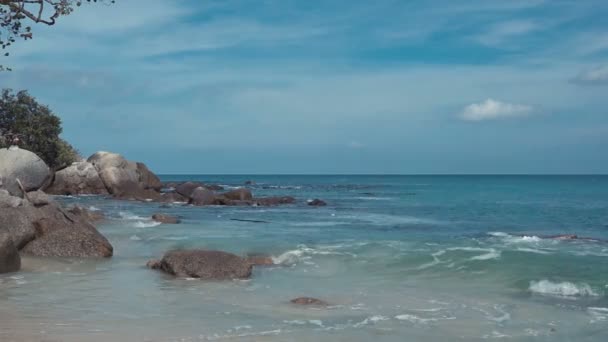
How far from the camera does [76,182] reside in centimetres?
5000

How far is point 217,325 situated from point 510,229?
2222 centimetres

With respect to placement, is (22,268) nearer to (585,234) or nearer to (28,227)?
(28,227)

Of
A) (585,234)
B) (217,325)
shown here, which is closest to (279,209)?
(585,234)

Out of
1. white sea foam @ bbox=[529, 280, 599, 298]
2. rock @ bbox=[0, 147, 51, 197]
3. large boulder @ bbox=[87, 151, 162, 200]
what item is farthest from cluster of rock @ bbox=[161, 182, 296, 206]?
white sea foam @ bbox=[529, 280, 599, 298]

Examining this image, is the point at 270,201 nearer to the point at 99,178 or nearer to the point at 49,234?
the point at 99,178

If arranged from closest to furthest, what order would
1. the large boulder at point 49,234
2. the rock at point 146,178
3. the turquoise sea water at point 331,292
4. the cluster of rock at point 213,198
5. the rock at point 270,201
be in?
the turquoise sea water at point 331,292 < the large boulder at point 49,234 < the cluster of rock at point 213,198 < the rock at point 270,201 < the rock at point 146,178

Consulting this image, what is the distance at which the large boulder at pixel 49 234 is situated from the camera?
53.5ft

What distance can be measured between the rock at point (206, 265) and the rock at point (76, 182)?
1476 inches

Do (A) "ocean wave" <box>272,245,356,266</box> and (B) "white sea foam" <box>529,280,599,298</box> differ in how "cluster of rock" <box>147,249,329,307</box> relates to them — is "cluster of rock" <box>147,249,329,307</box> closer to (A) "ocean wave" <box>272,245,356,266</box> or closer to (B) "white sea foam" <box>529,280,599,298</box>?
(A) "ocean wave" <box>272,245,356,266</box>

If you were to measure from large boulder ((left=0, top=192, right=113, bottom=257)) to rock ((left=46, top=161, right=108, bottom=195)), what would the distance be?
33614 millimetres

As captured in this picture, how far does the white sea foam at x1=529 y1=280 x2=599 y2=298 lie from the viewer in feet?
45.6

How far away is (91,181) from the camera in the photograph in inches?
1980

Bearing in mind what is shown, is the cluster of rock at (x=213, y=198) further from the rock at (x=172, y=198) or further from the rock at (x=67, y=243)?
the rock at (x=67, y=243)

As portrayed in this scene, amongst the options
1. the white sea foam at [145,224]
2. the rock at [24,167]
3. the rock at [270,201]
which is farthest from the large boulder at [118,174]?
the white sea foam at [145,224]
